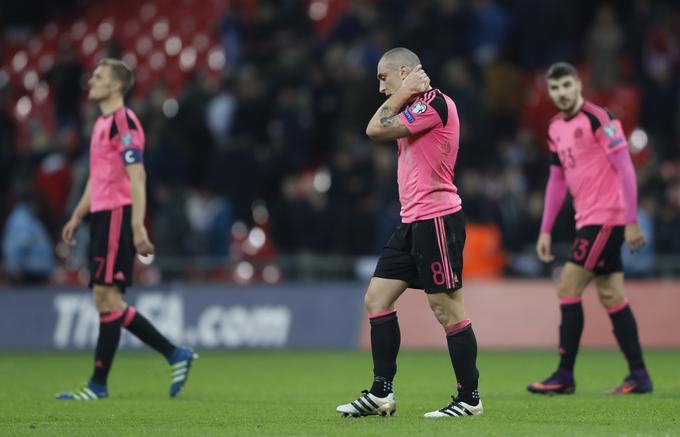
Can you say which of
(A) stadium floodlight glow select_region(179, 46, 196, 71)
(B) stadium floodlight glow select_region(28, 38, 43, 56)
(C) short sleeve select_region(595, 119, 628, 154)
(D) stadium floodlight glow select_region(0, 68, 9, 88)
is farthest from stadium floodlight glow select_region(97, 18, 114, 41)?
(C) short sleeve select_region(595, 119, 628, 154)

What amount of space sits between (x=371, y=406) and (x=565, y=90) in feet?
11.5

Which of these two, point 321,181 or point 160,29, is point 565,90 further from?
point 160,29

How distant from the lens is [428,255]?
8.13 metres

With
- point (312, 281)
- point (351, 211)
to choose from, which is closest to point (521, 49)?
point (351, 211)

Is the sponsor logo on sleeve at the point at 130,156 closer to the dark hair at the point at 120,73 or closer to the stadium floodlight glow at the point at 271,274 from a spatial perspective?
the dark hair at the point at 120,73

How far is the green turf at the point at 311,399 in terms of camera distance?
7652 mm

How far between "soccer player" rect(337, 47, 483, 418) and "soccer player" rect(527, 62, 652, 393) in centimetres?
223

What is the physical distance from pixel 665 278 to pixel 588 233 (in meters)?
6.97

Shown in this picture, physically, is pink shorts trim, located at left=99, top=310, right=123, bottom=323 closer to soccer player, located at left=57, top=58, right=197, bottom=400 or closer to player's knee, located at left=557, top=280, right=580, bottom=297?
soccer player, located at left=57, top=58, right=197, bottom=400

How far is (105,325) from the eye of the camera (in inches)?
407

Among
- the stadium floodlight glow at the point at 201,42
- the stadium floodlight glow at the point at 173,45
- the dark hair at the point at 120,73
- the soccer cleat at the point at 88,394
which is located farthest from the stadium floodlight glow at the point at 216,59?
the soccer cleat at the point at 88,394

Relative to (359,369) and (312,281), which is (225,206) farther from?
(359,369)

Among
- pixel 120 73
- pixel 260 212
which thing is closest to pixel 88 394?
pixel 120 73

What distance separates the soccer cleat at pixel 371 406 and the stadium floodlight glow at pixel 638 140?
1184 cm
